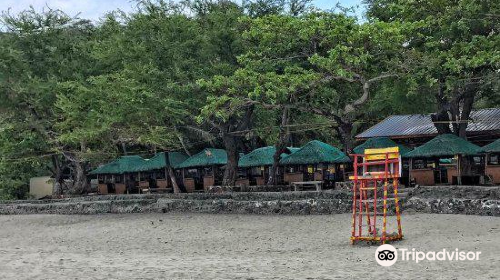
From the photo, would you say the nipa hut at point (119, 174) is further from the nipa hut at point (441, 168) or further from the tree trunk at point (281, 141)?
the nipa hut at point (441, 168)

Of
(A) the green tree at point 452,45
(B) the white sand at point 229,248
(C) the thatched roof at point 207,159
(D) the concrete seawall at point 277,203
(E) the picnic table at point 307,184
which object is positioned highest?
(A) the green tree at point 452,45

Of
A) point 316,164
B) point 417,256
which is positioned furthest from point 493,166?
point 417,256

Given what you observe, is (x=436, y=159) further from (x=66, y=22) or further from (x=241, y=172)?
(x=66, y=22)

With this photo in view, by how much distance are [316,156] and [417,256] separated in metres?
18.2

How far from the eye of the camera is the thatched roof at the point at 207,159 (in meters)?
34.1

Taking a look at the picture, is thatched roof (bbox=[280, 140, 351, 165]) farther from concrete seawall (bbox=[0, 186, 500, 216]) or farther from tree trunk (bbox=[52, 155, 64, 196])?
tree trunk (bbox=[52, 155, 64, 196])

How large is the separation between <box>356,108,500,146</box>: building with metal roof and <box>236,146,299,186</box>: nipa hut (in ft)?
17.6

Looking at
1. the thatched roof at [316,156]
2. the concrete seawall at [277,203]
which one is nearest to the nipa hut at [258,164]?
the thatched roof at [316,156]

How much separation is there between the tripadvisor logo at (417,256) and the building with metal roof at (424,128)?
20.4m

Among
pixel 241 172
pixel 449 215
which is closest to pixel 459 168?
pixel 449 215

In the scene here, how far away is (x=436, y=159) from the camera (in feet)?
101

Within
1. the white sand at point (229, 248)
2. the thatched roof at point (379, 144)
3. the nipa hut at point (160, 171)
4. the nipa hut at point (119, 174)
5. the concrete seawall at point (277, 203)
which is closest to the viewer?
the white sand at point (229, 248)

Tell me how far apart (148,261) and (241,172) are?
24966mm

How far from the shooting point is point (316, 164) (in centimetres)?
3378
